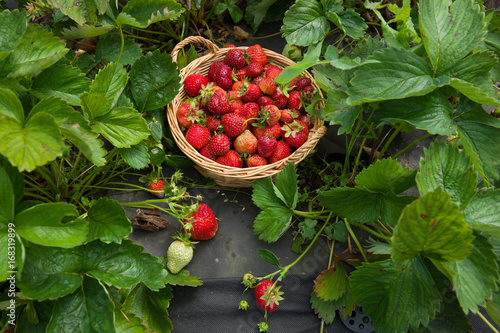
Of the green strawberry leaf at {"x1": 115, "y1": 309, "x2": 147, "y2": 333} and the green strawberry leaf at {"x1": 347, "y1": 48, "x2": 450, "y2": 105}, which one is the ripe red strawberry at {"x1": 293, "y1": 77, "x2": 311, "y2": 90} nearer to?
the green strawberry leaf at {"x1": 347, "y1": 48, "x2": 450, "y2": 105}

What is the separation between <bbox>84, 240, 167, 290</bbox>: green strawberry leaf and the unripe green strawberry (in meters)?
0.27

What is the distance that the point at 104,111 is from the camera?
3.42ft

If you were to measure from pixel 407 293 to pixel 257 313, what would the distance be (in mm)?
562

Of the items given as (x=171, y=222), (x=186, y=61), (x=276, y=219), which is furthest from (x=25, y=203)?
(x=186, y=61)

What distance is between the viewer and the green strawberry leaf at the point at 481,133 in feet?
3.19

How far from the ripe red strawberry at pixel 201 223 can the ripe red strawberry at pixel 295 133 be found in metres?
0.41

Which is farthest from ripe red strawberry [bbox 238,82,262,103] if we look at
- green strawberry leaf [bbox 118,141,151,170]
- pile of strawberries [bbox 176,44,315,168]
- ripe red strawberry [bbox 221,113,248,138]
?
green strawberry leaf [bbox 118,141,151,170]

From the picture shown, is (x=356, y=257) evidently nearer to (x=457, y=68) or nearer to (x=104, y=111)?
(x=457, y=68)

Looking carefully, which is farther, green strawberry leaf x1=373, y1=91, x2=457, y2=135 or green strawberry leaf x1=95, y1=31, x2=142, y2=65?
green strawberry leaf x1=95, y1=31, x2=142, y2=65

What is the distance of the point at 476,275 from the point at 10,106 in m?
1.14

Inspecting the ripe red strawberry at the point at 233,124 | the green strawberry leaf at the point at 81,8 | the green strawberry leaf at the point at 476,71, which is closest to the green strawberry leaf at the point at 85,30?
the green strawberry leaf at the point at 81,8

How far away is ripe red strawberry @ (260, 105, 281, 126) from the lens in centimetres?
139

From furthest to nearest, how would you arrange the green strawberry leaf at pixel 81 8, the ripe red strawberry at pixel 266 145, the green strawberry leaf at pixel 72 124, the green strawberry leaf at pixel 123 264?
1. the ripe red strawberry at pixel 266 145
2. the green strawberry leaf at pixel 81 8
3. the green strawberry leaf at pixel 123 264
4. the green strawberry leaf at pixel 72 124

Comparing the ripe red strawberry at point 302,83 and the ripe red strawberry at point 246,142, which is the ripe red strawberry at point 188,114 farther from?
the ripe red strawberry at point 302,83
